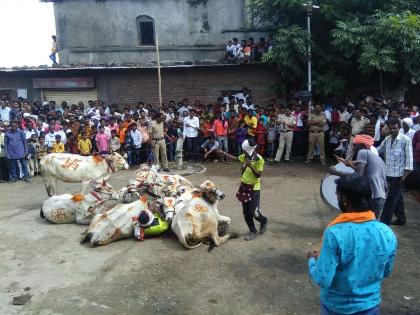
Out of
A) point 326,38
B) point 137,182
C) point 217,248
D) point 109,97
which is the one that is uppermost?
point 326,38

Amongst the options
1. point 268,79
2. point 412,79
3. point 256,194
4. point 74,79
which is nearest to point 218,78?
point 268,79

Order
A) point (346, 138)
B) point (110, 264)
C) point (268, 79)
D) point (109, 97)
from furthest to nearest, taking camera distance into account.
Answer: point (109, 97)
point (268, 79)
point (346, 138)
point (110, 264)

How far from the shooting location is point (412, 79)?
1442cm

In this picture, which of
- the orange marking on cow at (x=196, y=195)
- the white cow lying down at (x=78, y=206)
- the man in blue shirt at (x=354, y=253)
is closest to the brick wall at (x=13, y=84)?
the white cow lying down at (x=78, y=206)

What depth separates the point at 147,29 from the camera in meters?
20.1

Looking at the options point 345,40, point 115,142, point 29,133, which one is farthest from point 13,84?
point 345,40

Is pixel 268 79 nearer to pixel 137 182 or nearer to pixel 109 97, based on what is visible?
pixel 109 97

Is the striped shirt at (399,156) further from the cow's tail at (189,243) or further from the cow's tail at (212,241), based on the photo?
the cow's tail at (189,243)

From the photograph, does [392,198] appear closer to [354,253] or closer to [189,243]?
[189,243]

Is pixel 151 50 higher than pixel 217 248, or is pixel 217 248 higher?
pixel 151 50

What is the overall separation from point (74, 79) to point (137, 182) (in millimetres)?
11964

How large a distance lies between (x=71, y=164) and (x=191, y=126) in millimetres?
5330

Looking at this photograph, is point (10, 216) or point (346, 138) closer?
point (10, 216)

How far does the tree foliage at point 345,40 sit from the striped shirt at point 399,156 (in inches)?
292
